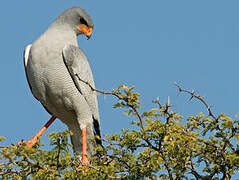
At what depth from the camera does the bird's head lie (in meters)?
7.37

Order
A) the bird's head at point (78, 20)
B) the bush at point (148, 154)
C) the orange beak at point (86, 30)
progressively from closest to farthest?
the bush at point (148, 154)
the bird's head at point (78, 20)
the orange beak at point (86, 30)

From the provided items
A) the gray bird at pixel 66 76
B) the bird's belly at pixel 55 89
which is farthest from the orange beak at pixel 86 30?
the bird's belly at pixel 55 89

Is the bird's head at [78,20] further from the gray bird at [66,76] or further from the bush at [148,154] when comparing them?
the bush at [148,154]

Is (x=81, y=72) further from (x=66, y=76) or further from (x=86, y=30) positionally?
(x=86, y=30)

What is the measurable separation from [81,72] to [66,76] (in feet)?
1.05

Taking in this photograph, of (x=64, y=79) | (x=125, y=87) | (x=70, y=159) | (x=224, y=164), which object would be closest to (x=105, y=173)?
(x=70, y=159)

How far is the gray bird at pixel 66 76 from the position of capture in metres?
6.70

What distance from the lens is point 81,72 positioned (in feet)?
A: 23.2

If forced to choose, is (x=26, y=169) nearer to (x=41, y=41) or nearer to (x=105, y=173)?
(x=105, y=173)

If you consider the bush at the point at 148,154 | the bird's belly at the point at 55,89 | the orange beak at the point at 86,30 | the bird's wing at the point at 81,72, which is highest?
the orange beak at the point at 86,30

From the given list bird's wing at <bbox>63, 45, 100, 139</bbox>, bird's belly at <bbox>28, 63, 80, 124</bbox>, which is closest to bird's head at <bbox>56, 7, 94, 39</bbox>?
bird's wing at <bbox>63, 45, 100, 139</bbox>

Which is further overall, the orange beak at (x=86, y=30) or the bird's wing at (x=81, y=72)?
the orange beak at (x=86, y=30)

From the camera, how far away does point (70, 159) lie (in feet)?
15.8

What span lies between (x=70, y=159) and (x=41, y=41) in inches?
98.2
